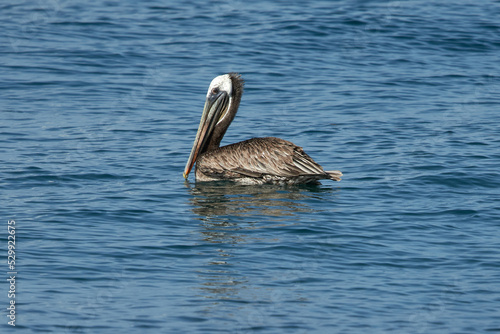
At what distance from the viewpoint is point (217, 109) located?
1230 centimetres

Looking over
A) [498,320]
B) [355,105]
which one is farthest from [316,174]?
[355,105]

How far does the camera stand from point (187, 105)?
53.0ft

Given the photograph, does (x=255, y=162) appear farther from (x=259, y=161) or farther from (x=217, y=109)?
(x=217, y=109)

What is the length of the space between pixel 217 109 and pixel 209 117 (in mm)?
167

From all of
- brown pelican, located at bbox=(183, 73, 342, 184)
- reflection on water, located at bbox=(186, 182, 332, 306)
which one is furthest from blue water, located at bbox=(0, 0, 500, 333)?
brown pelican, located at bbox=(183, 73, 342, 184)

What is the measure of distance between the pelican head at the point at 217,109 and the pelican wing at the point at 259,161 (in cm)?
61

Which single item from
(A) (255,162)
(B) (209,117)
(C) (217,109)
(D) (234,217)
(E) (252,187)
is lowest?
(E) (252,187)

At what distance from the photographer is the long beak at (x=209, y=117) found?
39.9 ft

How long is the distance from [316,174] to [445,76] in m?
8.53

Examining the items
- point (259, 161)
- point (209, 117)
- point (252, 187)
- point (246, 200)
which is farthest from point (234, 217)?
point (209, 117)

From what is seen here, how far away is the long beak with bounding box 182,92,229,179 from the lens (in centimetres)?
1215

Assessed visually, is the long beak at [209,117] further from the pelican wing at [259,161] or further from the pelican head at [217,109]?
the pelican wing at [259,161]

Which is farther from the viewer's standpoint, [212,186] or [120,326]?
[212,186]

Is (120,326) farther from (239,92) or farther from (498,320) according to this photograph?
(239,92)
